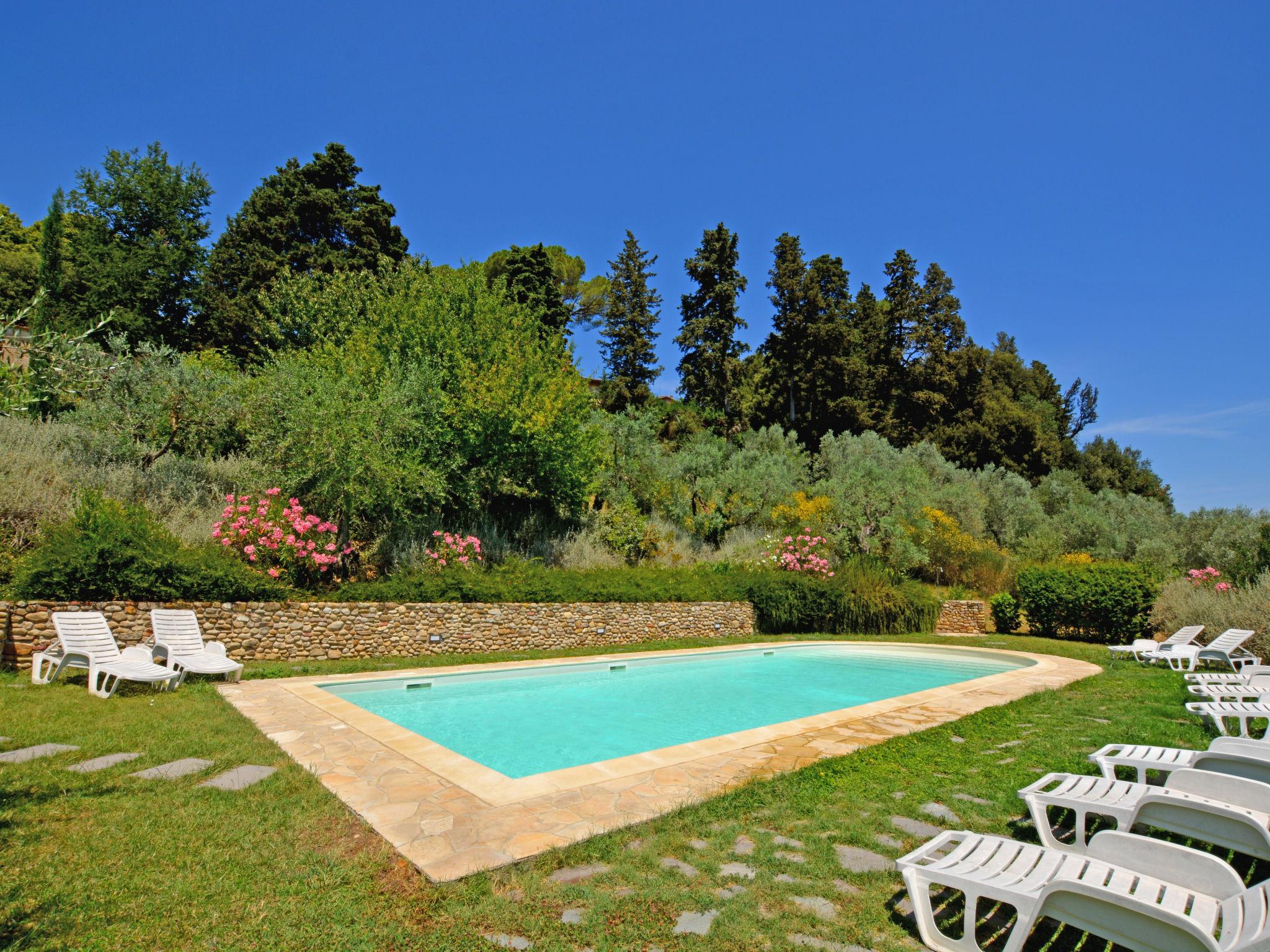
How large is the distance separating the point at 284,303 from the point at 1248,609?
94.6 feet

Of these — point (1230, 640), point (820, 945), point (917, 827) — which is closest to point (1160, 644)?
point (1230, 640)

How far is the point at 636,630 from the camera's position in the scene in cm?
1516

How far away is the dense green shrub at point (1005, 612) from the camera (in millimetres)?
18750

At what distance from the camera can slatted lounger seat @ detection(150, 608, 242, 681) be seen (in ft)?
27.9

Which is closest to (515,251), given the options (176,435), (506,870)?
(176,435)

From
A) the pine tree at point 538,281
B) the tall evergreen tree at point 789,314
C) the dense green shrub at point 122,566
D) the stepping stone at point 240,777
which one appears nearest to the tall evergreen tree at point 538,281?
the pine tree at point 538,281

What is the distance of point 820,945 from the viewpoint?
9.60ft

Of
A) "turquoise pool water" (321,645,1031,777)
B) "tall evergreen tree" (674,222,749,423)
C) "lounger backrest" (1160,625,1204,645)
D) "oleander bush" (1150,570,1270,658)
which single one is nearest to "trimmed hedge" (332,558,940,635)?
"turquoise pool water" (321,645,1031,777)

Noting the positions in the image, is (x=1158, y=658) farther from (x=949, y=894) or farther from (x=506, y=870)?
(x=506, y=870)

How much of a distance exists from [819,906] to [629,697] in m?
7.24

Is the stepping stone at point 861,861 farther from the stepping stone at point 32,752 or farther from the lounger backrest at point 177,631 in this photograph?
the lounger backrest at point 177,631

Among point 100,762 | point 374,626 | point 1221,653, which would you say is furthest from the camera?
point 374,626

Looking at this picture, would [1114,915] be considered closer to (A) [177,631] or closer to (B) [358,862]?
(B) [358,862]

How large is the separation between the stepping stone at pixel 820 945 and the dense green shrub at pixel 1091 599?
684 inches
